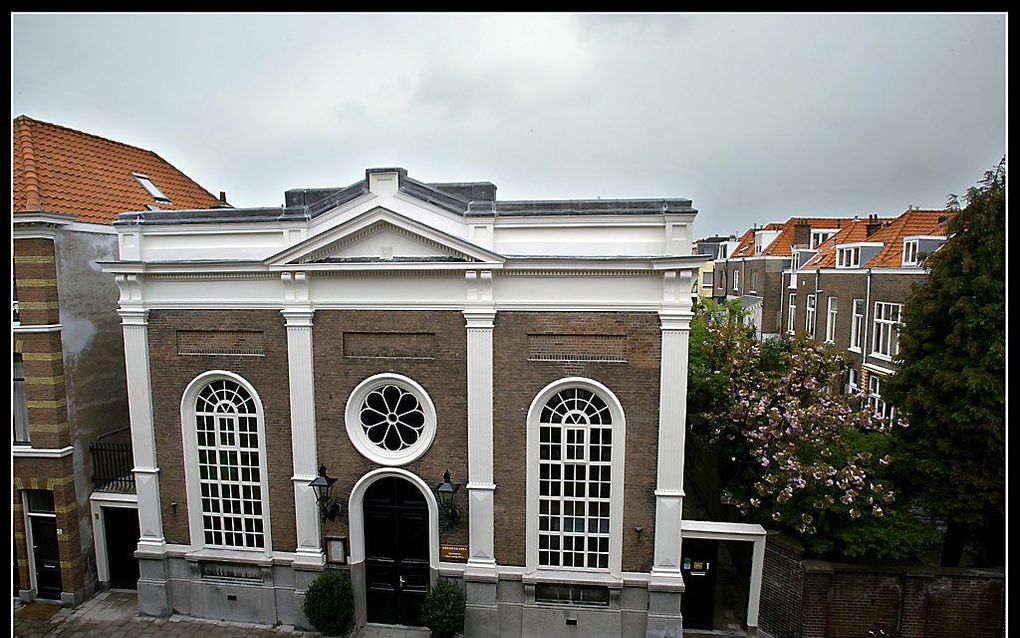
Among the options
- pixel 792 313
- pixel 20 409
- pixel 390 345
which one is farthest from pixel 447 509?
pixel 792 313

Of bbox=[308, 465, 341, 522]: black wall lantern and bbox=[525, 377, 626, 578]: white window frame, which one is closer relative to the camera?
bbox=[525, 377, 626, 578]: white window frame

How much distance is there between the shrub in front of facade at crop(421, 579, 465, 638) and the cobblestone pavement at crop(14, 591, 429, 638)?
2.65ft

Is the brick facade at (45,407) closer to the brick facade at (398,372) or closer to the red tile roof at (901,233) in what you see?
the brick facade at (398,372)

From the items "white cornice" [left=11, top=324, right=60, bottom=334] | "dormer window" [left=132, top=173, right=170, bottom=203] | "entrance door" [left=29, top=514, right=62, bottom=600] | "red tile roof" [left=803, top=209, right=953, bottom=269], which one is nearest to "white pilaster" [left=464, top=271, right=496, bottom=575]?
"white cornice" [left=11, top=324, right=60, bottom=334]

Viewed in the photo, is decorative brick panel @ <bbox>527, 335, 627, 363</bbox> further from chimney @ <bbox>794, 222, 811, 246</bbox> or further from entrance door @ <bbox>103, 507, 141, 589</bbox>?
chimney @ <bbox>794, 222, 811, 246</bbox>

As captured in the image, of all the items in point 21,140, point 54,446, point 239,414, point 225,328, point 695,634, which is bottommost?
point 695,634

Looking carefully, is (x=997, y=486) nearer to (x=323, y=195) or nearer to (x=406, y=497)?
(x=406, y=497)

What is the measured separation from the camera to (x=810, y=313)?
22859 millimetres

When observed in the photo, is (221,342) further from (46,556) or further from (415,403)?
(46,556)

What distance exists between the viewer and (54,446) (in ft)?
32.0

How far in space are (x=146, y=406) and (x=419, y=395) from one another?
5109mm

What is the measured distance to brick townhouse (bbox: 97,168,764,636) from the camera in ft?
27.3

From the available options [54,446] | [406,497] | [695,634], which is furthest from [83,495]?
[695,634]

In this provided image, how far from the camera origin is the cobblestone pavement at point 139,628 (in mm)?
9109
